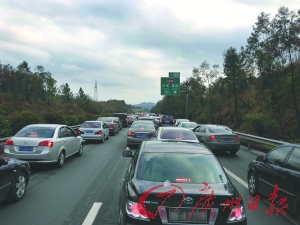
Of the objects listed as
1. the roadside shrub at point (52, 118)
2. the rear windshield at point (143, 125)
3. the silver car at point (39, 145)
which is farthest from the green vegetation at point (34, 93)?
the silver car at point (39, 145)

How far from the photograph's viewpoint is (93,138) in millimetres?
16938

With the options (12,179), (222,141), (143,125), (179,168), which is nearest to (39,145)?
(12,179)

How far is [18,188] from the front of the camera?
5922 millimetres

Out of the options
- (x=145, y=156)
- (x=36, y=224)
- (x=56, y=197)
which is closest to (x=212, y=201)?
(x=145, y=156)

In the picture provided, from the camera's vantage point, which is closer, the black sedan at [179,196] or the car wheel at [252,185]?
the black sedan at [179,196]

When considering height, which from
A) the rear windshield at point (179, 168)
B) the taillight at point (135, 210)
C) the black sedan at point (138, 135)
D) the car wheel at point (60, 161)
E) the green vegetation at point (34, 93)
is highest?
the green vegetation at point (34, 93)

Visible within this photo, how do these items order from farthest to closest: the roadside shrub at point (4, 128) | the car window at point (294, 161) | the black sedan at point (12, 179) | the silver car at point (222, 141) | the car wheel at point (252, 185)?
the roadside shrub at point (4, 128)
the silver car at point (222, 141)
the car wheel at point (252, 185)
the black sedan at point (12, 179)
the car window at point (294, 161)

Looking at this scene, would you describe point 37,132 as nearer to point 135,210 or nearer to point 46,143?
point 46,143

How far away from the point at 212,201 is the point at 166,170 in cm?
85

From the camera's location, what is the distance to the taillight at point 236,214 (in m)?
3.26

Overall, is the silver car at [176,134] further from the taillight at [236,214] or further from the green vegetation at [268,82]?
the green vegetation at [268,82]

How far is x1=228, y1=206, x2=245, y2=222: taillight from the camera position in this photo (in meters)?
3.26

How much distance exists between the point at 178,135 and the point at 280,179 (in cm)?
541

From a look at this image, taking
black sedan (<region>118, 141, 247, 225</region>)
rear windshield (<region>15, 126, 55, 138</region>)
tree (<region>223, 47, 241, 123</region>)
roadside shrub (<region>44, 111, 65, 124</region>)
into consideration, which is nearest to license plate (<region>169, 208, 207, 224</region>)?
black sedan (<region>118, 141, 247, 225</region>)
